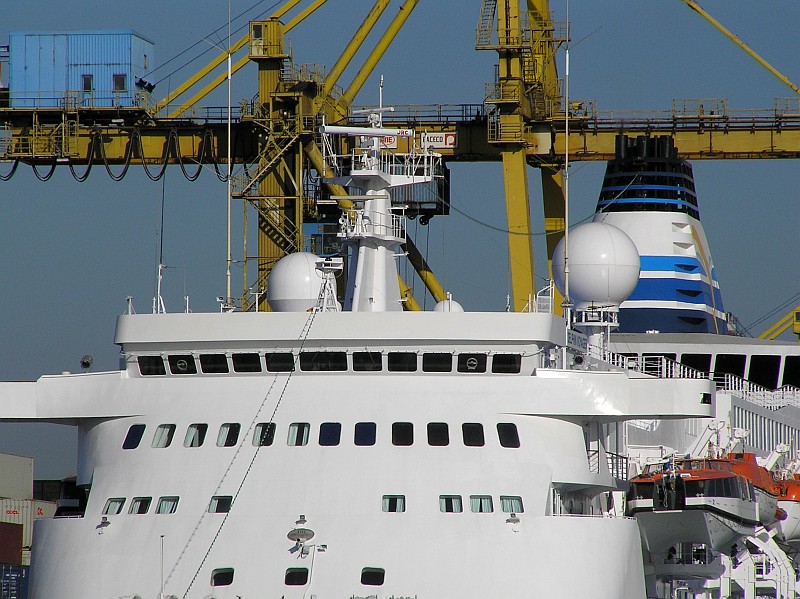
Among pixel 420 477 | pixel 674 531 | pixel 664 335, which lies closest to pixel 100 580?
pixel 420 477

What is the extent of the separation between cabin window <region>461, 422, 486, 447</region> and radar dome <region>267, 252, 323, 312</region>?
10921mm

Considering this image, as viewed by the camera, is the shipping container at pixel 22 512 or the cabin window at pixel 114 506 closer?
the cabin window at pixel 114 506

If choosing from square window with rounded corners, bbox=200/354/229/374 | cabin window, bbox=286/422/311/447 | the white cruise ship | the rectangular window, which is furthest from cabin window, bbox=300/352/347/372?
the rectangular window

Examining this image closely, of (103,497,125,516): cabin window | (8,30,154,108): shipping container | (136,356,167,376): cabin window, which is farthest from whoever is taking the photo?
(8,30,154,108): shipping container

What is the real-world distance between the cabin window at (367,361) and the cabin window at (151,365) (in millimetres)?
3280

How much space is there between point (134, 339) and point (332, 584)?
5696 millimetres

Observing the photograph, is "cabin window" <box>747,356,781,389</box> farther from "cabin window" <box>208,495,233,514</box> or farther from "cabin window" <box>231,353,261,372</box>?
"cabin window" <box>208,495,233,514</box>

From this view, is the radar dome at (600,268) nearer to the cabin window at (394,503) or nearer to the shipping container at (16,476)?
the cabin window at (394,503)

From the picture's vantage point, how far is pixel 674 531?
102ft

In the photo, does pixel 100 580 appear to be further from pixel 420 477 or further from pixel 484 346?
pixel 484 346

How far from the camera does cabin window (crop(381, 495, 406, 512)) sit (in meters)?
24.5

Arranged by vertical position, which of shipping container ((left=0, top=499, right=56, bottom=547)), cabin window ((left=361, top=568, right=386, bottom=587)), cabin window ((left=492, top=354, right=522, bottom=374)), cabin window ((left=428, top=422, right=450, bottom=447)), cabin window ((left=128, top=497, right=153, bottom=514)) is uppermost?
shipping container ((left=0, top=499, right=56, bottom=547))

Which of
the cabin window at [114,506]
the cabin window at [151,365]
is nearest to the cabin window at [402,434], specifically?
the cabin window at [151,365]

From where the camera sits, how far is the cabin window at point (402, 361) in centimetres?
2588
